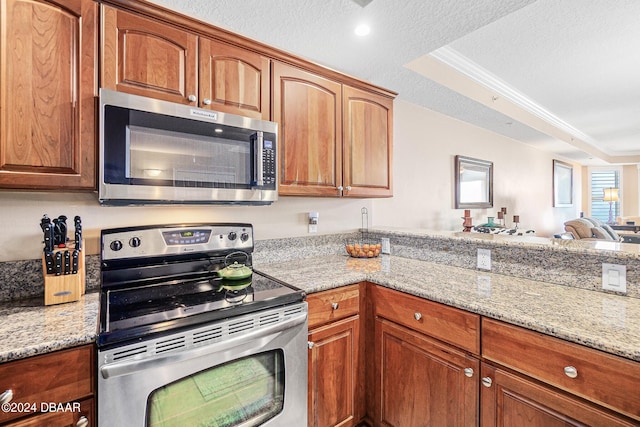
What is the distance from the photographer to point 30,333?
0.93 metres

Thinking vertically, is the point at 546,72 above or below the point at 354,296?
above

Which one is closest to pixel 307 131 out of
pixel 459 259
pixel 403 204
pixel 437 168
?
pixel 459 259

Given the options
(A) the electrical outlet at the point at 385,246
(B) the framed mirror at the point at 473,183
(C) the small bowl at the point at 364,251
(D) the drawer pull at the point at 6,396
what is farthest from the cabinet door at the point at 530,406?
(B) the framed mirror at the point at 473,183

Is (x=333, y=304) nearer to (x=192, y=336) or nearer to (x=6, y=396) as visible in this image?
(x=192, y=336)

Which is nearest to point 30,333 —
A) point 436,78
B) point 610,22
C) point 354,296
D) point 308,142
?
point 354,296

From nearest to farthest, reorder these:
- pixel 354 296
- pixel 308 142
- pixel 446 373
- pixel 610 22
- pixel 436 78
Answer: pixel 446 373 < pixel 354 296 < pixel 308 142 < pixel 610 22 < pixel 436 78

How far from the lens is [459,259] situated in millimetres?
1835

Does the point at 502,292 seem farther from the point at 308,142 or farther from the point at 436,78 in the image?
the point at 436,78

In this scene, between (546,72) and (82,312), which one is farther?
(546,72)

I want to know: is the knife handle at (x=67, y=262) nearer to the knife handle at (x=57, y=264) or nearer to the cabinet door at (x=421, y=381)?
the knife handle at (x=57, y=264)

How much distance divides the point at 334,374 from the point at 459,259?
99 cm

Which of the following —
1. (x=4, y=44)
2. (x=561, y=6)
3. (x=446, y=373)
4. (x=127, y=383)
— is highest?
(x=561, y=6)

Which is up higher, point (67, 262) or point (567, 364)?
point (67, 262)

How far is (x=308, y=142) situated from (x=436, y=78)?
145 cm
